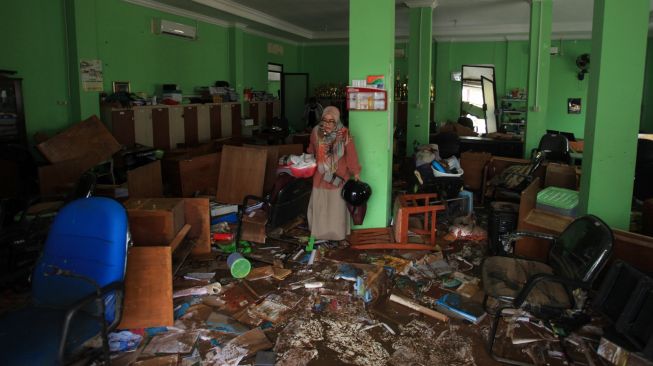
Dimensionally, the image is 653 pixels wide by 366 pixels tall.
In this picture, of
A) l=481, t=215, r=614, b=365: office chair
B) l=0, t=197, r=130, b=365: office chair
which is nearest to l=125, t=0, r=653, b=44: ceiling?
l=0, t=197, r=130, b=365: office chair

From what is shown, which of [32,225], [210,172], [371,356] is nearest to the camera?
[371,356]

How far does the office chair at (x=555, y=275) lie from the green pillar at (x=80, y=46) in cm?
628

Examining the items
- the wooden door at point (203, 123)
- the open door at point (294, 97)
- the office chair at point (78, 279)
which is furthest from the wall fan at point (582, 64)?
the office chair at point (78, 279)

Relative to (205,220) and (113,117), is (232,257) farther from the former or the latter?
(113,117)

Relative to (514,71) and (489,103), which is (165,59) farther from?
(514,71)

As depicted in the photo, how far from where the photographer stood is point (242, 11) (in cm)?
995

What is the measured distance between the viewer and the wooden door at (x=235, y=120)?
10820 mm

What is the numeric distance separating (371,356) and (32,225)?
3.14 m

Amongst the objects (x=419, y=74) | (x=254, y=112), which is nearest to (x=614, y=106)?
(x=419, y=74)

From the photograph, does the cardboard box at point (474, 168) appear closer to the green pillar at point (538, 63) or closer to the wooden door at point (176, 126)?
the green pillar at point (538, 63)

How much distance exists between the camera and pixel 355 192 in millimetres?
5082

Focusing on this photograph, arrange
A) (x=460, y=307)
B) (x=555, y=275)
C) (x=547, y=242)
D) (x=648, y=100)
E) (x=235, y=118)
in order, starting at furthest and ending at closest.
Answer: (x=648, y=100) < (x=235, y=118) < (x=547, y=242) < (x=460, y=307) < (x=555, y=275)

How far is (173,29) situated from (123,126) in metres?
2.47

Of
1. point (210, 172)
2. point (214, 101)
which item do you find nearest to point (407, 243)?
point (210, 172)
